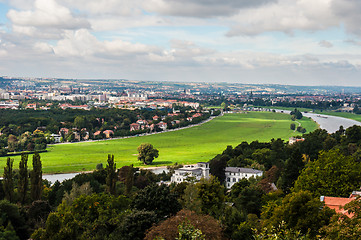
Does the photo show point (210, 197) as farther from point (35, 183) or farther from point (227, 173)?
point (227, 173)

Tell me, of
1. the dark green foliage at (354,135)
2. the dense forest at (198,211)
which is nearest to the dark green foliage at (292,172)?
the dense forest at (198,211)

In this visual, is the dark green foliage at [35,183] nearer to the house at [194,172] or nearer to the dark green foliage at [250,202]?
the house at [194,172]

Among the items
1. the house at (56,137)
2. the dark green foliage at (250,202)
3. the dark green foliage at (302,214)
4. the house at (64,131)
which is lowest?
the house at (56,137)

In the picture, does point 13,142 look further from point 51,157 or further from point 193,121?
point 193,121

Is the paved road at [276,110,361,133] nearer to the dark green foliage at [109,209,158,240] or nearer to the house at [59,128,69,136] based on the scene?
the house at [59,128,69,136]

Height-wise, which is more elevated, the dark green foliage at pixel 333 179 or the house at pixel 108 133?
the dark green foliage at pixel 333 179
